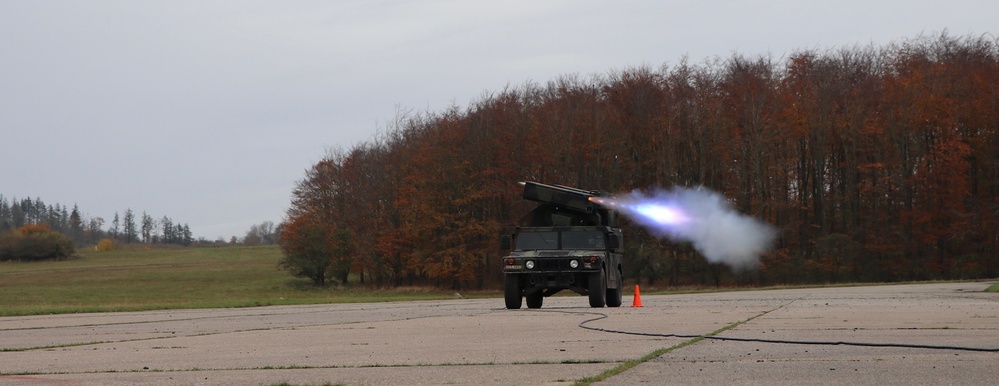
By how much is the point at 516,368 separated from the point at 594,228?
49.1ft

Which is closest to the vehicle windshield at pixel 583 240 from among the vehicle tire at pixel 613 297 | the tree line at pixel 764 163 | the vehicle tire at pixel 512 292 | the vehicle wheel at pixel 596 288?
the vehicle wheel at pixel 596 288

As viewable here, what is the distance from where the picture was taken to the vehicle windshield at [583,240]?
2378 centimetres

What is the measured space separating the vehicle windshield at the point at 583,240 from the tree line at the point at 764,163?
31.6 m

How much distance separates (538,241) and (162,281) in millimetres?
65657

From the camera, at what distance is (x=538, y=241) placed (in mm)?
23953

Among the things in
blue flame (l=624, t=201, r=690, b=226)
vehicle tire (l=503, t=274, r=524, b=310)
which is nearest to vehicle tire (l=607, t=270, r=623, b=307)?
vehicle tire (l=503, t=274, r=524, b=310)

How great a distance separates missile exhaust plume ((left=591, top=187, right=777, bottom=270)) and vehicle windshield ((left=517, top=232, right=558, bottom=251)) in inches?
672

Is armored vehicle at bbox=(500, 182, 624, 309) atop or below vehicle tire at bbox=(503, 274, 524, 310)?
atop

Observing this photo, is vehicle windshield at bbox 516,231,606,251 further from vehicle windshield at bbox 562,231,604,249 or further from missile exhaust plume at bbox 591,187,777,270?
missile exhaust plume at bbox 591,187,777,270

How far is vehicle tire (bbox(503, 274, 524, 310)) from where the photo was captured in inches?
915

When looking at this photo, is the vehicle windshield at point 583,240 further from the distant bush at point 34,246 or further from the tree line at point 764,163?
the distant bush at point 34,246

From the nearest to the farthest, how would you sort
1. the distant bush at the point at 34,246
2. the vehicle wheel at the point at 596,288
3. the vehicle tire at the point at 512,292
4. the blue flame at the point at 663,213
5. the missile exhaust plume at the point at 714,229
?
the vehicle wheel at the point at 596,288
the vehicle tire at the point at 512,292
the blue flame at the point at 663,213
the missile exhaust plume at the point at 714,229
the distant bush at the point at 34,246

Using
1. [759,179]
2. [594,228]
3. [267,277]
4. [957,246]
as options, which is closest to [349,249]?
[267,277]

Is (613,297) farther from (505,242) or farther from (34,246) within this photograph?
(34,246)
